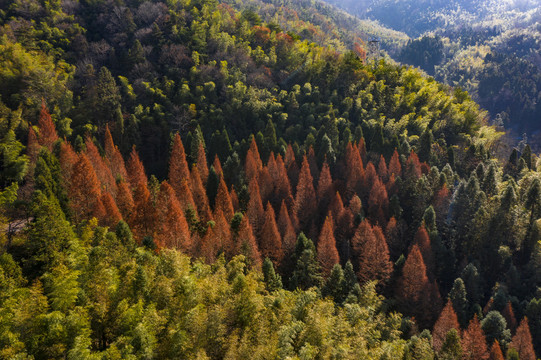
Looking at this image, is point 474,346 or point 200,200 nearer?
point 474,346

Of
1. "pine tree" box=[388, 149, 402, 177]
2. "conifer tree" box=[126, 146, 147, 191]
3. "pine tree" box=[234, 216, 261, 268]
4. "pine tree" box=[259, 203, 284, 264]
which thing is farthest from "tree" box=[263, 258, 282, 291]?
"pine tree" box=[388, 149, 402, 177]

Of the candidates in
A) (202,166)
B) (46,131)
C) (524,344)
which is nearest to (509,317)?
(524,344)

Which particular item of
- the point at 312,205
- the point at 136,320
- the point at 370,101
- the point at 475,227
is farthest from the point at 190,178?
the point at 370,101

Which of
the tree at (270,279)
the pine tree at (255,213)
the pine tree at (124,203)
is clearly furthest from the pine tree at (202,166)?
the tree at (270,279)

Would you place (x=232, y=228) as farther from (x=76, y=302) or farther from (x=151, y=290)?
(x=76, y=302)

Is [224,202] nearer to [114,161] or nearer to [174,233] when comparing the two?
[174,233]

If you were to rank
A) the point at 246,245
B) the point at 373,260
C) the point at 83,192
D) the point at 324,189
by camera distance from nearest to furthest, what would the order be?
the point at 246,245, the point at 83,192, the point at 373,260, the point at 324,189
